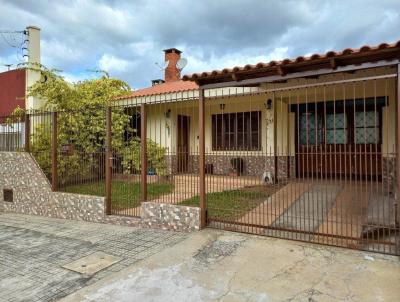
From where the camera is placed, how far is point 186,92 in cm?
1067

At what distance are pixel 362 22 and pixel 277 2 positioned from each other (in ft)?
12.3

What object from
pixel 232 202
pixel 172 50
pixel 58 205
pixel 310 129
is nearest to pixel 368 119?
pixel 310 129

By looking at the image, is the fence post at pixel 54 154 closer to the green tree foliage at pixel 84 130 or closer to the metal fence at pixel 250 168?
the metal fence at pixel 250 168

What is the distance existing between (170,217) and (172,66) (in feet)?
41.9

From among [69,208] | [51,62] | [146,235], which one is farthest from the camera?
[51,62]

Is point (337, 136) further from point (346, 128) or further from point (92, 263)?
point (92, 263)

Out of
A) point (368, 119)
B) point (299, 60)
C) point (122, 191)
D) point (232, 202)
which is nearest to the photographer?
point (299, 60)

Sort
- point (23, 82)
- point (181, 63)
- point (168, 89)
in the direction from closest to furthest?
point (23, 82) → point (168, 89) → point (181, 63)

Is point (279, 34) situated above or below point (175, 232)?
Result: above

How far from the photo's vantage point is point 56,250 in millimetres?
5625

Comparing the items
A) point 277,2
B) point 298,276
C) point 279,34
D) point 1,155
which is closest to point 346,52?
point 298,276

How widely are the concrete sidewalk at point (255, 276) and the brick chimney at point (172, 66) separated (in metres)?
13.5

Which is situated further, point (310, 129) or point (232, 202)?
point (310, 129)

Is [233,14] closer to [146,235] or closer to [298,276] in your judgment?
[146,235]
